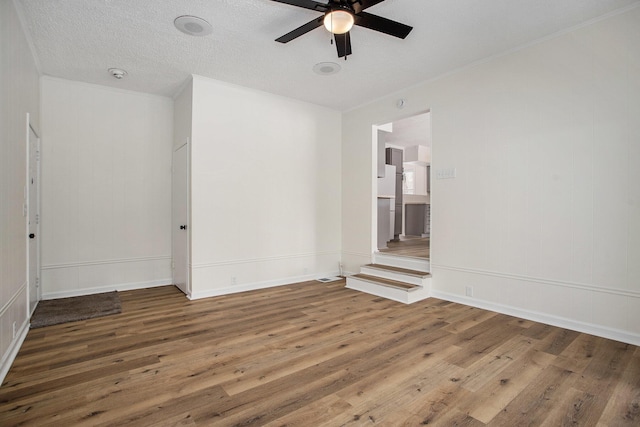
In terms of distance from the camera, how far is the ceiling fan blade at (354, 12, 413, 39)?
8.32ft

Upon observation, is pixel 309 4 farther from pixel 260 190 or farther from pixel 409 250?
pixel 409 250

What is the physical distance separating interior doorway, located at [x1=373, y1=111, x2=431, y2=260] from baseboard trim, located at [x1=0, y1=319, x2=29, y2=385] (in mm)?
4476

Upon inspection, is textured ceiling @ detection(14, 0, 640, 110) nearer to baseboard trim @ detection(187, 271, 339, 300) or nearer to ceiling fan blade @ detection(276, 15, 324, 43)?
ceiling fan blade @ detection(276, 15, 324, 43)

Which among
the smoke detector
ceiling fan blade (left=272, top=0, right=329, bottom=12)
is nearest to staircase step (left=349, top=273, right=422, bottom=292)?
ceiling fan blade (left=272, top=0, right=329, bottom=12)

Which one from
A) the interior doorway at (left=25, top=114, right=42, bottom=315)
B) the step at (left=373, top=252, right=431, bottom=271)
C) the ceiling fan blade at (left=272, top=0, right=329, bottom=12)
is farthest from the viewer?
the step at (left=373, top=252, right=431, bottom=271)

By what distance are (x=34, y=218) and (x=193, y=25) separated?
117 inches

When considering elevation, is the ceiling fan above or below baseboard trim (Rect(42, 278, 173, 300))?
above

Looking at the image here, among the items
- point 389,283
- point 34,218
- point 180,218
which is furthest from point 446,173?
point 34,218

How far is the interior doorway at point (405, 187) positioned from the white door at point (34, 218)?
4563 millimetres

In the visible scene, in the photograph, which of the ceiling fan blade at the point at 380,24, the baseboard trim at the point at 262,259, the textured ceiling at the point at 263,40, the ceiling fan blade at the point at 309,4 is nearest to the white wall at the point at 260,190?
the baseboard trim at the point at 262,259

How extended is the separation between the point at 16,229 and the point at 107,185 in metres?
2.01

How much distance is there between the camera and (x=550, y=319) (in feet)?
10.7

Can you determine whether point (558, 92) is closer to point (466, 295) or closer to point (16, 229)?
point (466, 295)

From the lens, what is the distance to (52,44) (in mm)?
3348
